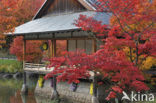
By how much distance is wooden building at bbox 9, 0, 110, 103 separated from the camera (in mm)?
16016

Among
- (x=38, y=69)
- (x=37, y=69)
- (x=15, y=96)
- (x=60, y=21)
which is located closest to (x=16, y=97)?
(x=15, y=96)

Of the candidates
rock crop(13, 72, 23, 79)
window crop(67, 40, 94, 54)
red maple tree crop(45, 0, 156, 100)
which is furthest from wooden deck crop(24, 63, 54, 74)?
rock crop(13, 72, 23, 79)

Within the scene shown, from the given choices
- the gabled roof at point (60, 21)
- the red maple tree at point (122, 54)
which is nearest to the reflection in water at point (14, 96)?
the gabled roof at point (60, 21)

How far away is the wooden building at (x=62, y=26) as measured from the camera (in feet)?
52.5

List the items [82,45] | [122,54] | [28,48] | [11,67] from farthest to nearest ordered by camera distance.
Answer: [11,67], [28,48], [82,45], [122,54]

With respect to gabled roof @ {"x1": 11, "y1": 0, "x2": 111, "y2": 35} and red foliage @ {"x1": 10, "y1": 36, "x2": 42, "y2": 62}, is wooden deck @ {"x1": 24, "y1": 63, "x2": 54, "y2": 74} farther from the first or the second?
red foliage @ {"x1": 10, "y1": 36, "x2": 42, "y2": 62}

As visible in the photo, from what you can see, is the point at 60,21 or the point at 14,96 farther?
the point at 14,96

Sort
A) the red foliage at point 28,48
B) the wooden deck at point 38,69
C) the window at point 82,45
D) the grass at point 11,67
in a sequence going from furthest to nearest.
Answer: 1. the grass at point 11,67
2. the red foliage at point 28,48
3. the window at point 82,45
4. the wooden deck at point 38,69

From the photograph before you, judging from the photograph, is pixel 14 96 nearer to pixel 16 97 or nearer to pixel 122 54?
pixel 16 97

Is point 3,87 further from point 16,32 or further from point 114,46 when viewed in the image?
point 114,46

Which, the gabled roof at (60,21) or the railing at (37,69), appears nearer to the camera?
the gabled roof at (60,21)

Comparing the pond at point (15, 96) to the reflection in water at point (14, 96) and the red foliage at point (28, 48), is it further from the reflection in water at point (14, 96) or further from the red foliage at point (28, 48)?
the red foliage at point (28, 48)

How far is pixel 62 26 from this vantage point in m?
A: 16.6

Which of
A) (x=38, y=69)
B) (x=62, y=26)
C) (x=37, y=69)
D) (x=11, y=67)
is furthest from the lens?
(x=11, y=67)
